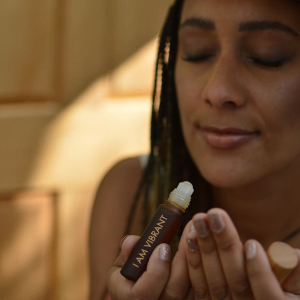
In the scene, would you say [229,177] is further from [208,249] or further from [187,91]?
[208,249]

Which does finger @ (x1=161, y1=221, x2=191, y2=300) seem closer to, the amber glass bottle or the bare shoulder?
the amber glass bottle

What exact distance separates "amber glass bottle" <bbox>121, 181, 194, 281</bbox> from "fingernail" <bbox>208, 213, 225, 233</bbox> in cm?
8

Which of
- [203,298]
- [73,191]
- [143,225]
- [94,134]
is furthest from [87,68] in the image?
[203,298]

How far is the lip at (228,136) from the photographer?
866 millimetres

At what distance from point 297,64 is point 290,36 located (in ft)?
0.17

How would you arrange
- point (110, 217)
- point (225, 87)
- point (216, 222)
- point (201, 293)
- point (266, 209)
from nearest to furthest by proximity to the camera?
point (216, 222) → point (201, 293) → point (225, 87) → point (266, 209) → point (110, 217)

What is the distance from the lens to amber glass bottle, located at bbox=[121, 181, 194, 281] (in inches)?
24.7

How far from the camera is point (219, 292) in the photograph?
2.07 ft

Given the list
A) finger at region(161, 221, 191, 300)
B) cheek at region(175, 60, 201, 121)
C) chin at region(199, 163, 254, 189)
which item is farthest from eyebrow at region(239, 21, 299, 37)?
finger at region(161, 221, 191, 300)

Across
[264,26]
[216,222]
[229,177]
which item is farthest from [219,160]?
[216,222]

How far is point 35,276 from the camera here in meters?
1.30

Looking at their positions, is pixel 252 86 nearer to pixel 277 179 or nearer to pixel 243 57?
pixel 243 57

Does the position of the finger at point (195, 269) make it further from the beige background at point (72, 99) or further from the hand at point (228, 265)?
the beige background at point (72, 99)

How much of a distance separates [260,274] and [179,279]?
0.38 feet
